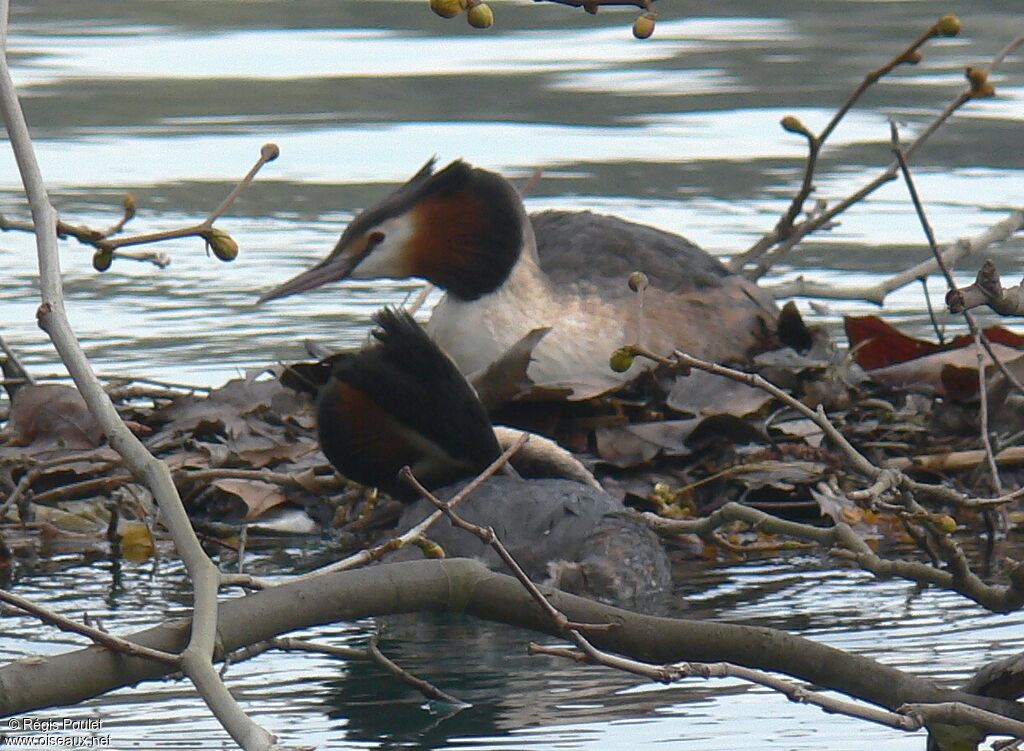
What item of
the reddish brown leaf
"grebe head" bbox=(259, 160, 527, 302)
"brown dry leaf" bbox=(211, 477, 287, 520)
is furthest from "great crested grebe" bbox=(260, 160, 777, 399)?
"brown dry leaf" bbox=(211, 477, 287, 520)

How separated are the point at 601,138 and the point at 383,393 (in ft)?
18.5

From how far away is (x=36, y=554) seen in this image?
16.7 feet

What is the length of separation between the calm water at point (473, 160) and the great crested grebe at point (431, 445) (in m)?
0.30

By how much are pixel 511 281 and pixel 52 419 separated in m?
1.34

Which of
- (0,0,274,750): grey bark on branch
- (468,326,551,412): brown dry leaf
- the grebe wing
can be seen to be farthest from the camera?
the grebe wing

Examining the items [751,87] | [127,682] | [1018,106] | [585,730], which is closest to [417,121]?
[751,87]

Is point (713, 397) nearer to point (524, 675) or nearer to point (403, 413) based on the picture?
point (403, 413)

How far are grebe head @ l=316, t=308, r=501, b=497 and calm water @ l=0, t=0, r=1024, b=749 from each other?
41cm

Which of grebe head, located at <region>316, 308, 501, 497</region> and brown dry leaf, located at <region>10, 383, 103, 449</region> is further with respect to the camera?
brown dry leaf, located at <region>10, 383, 103, 449</region>

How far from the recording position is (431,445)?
4.96m

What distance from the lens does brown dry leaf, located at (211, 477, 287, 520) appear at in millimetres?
5375

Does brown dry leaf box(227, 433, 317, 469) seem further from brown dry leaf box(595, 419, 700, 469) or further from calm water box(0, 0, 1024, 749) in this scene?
brown dry leaf box(595, 419, 700, 469)

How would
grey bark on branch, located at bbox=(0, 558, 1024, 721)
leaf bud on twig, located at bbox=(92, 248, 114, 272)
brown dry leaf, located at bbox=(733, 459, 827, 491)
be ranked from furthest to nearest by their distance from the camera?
1. brown dry leaf, located at bbox=(733, 459, 827, 491)
2. leaf bud on twig, located at bbox=(92, 248, 114, 272)
3. grey bark on branch, located at bbox=(0, 558, 1024, 721)

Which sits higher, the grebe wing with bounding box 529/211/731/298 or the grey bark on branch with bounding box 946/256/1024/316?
the grey bark on branch with bounding box 946/256/1024/316
